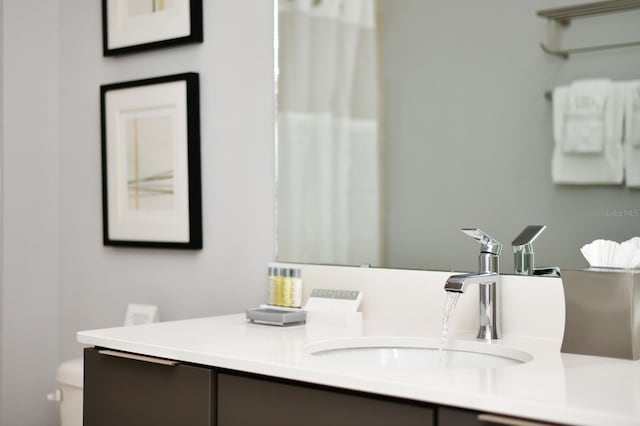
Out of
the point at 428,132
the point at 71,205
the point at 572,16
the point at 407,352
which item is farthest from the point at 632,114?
the point at 71,205

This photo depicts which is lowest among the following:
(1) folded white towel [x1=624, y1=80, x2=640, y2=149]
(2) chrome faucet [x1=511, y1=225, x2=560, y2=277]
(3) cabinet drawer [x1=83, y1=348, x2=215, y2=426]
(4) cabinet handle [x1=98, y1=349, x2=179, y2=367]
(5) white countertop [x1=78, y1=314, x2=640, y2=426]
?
(3) cabinet drawer [x1=83, y1=348, x2=215, y2=426]

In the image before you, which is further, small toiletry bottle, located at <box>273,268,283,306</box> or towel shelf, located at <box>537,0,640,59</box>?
small toiletry bottle, located at <box>273,268,283,306</box>

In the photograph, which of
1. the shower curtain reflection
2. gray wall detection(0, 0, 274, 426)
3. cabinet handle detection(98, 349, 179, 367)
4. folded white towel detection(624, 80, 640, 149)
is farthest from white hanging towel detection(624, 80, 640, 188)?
gray wall detection(0, 0, 274, 426)

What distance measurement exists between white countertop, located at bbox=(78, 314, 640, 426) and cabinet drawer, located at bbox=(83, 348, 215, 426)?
0.03m

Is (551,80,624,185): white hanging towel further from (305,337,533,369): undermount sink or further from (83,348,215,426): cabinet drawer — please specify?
(83,348,215,426): cabinet drawer

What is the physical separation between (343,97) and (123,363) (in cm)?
87

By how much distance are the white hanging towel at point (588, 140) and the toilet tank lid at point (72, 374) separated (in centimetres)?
142

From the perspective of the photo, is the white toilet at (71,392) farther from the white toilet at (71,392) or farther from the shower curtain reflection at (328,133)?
the shower curtain reflection at (328,133)

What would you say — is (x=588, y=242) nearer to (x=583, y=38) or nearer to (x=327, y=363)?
(x=583, y=38)

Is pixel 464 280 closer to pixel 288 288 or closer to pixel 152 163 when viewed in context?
pixel 288 288

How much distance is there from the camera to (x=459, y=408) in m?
1.25

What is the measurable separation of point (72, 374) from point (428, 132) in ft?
4.02

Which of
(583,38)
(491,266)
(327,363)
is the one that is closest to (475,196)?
(491,266)

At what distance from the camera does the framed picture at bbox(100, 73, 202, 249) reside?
247 cm
